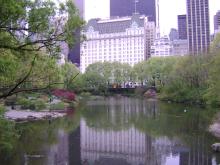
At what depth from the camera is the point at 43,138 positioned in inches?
975

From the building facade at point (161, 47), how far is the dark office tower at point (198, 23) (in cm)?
1068

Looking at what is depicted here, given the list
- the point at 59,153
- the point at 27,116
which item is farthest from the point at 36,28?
the point at 27,116

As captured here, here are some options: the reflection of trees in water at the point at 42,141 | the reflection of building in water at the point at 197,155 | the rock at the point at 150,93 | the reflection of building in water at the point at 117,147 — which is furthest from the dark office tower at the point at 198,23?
the reflection of building in water at the point at 197,155

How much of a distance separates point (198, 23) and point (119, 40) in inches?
1455

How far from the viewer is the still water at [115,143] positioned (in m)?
18.9

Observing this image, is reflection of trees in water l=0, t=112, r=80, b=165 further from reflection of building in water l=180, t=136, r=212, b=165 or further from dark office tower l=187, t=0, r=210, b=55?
dark office tower l=187, t=0, r=210, b=55

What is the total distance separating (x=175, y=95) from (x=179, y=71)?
4507 millimetres

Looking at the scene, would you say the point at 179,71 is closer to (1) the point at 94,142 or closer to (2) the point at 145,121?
(2) the point at 145,121

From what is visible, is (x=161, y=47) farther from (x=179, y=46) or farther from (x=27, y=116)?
(x=27, y=116)

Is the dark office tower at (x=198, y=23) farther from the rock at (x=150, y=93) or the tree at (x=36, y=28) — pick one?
the tree at (x=36, y=28)

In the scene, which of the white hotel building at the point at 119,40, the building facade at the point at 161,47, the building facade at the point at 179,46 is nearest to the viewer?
the white hotel building at the point at 119,40

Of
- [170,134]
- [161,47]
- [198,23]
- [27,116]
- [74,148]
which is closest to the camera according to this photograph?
[74,148]

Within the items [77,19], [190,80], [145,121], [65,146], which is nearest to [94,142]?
[65,146]

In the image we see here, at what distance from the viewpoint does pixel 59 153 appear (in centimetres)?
2030
